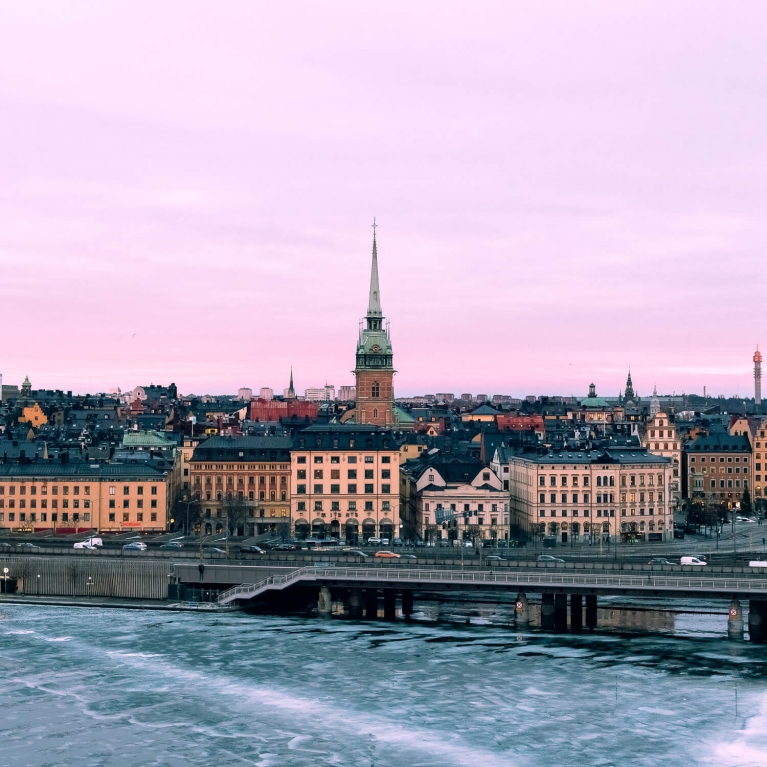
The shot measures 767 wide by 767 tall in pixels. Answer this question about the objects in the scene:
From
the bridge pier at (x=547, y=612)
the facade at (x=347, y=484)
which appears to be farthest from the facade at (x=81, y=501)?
the bridge pier at (x=547, y=612)

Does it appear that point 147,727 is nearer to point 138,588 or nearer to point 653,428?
point 138,588

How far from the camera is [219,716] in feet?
207

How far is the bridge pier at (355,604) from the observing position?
91250 mm

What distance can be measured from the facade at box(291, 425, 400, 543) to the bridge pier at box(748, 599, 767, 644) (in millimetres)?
51656

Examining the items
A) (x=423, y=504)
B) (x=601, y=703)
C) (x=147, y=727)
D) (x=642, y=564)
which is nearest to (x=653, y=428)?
(x=423, y=504)

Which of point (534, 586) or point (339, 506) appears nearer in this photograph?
point (534, 586)

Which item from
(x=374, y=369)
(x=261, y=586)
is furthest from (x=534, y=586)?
(x=374, y=369)

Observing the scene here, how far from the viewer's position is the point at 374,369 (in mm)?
185000


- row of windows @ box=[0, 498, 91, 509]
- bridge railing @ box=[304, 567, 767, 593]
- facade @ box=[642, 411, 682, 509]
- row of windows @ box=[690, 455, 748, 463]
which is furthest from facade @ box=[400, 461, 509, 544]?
row of windows @ box=[690, 455, 748, 463]

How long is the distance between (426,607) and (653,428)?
216ft

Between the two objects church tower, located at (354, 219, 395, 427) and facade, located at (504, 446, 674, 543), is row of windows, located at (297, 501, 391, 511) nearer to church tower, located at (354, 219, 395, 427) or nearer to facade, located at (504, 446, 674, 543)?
facade, located at (504, 446, 674, 543)

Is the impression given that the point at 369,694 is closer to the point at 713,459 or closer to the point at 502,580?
the point at 502,580

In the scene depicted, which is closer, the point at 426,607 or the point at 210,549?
the point at 426,607

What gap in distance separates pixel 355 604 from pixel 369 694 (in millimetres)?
24468
